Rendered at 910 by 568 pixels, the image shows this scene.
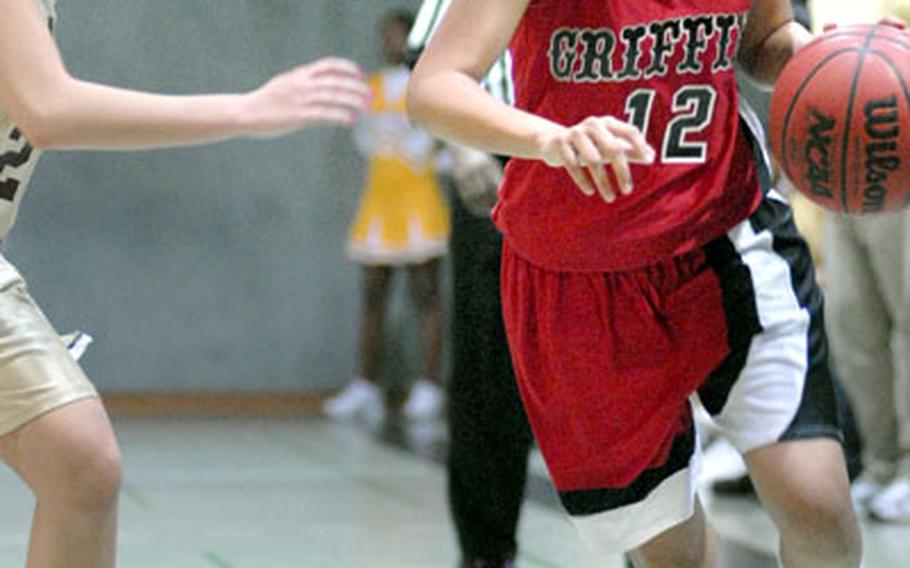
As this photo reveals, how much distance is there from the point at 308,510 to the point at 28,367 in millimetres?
3480

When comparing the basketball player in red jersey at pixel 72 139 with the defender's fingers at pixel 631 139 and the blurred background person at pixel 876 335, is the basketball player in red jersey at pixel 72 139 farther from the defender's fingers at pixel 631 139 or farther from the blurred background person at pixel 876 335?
the blurred background person at pixel 876 335

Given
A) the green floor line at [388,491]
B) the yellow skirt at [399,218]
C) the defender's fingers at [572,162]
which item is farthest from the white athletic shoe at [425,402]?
the defender's fingers at [572,162]

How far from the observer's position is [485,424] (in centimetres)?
441

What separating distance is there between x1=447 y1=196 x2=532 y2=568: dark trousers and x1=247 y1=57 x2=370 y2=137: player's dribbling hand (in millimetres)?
1653

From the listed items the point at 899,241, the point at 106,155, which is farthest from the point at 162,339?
the point at 899,241

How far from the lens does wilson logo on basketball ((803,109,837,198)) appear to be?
298 cm

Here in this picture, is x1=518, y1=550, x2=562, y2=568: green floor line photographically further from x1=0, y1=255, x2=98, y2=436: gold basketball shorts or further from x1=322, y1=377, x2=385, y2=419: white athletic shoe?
x1=322, y1=377, x2=385, y2=419: white athletic shoe

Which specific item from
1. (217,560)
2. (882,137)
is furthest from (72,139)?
(217,560)

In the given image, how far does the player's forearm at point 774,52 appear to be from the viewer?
3.24 m

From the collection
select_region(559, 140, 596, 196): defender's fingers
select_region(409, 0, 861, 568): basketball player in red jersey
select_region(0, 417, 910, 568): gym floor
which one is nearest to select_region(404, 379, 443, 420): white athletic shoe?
select_region(0, 417, 910, 568): gym floor

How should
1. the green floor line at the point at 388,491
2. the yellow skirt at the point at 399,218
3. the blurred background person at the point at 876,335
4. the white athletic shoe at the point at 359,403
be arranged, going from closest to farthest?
the blurred background person at the point at 876,335, the green floor line at the point at 388,491, the yellow skirt at the point at 399,218, the white athletic shoe at the point at 359,403

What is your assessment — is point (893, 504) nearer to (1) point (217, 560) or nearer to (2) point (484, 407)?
(2) point (484, 407)

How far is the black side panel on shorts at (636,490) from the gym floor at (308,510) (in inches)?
80.5

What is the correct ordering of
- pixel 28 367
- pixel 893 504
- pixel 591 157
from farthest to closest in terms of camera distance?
pixel 893 504, pixel 28 367, pixel 591 157
